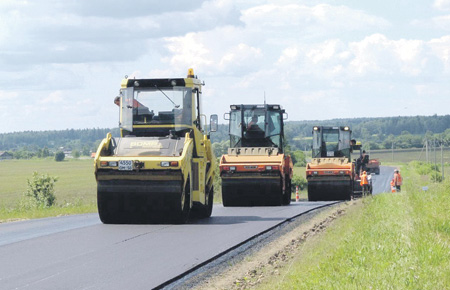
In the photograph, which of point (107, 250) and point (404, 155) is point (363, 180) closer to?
point (107, 250)

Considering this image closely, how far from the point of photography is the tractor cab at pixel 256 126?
2725 cm

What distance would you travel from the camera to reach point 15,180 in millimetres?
122938

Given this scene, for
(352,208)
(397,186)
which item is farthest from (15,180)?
(352,208)

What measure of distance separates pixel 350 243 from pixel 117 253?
3.71 metres

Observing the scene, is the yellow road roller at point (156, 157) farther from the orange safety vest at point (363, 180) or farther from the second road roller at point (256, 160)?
the orange safety vest at point (363, 180)

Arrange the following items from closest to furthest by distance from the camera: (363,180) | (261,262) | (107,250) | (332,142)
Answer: (261,262), (107,250), (332,142), (363,180)

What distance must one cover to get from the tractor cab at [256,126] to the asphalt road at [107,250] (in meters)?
8.43

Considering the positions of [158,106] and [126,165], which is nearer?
[126,165]

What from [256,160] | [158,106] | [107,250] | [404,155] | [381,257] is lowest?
[404,155]

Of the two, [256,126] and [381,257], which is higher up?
[256,126]

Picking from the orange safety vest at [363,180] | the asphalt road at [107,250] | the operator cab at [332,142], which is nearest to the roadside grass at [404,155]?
the orange safety vest at [363,180]

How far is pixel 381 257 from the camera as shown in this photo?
398 inches

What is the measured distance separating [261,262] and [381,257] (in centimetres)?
217

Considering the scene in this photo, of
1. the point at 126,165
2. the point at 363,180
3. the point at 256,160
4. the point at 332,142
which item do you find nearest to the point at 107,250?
the point at 126,165
